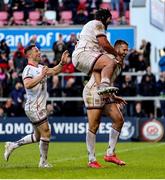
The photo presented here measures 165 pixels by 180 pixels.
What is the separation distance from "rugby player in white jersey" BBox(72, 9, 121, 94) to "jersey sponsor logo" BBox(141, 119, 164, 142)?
12855 millimetres

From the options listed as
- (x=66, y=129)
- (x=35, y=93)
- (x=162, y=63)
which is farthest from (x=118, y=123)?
(x=162, y=63)

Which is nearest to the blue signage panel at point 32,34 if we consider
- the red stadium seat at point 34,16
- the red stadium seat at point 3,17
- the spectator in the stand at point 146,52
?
the red stadium seat at point 34,16

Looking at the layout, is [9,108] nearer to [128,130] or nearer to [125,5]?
[128,130]

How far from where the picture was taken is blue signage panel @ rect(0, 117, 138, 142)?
27.2 meters

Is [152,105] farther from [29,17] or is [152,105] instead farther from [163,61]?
[29,17]

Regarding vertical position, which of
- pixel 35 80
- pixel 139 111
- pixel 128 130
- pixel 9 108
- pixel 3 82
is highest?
pixel 35 80

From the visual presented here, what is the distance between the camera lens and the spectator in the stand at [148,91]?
2781cm

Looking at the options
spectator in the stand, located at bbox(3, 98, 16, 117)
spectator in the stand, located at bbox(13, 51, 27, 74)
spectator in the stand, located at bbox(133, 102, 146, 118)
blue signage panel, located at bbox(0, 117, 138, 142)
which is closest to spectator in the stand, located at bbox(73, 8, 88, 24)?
spectator in the stand, located at bbox(13, 51, 27, 74)

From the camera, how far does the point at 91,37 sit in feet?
46.4

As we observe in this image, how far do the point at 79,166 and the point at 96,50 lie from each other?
193 cm

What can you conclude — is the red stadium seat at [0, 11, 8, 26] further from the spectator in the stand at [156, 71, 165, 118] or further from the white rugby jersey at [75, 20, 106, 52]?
the white rugby jersey at [75, 20, 106, 52]

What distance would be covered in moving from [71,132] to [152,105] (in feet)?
9.34

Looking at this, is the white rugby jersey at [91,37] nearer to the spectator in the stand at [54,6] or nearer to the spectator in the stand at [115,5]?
the spectator in the stand at [115,5]

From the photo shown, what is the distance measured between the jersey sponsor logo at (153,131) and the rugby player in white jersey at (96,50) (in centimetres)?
1285
